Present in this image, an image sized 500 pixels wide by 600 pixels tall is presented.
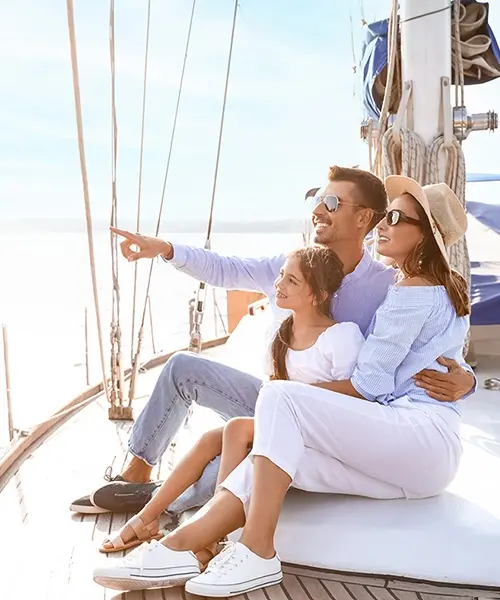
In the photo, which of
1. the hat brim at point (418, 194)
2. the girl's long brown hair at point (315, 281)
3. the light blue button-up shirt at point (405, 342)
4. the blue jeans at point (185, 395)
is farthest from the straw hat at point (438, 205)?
the blue jeans at point (185, 395)

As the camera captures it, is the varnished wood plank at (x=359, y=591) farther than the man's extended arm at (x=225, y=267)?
No

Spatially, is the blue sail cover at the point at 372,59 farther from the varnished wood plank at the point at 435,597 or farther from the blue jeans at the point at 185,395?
the varnished wood plank at the point at 435,597

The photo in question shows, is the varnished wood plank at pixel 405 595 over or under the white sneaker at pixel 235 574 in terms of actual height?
under

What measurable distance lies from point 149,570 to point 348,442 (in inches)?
19.8

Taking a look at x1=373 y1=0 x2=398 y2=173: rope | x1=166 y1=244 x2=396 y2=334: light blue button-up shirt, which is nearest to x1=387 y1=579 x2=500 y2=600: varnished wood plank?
x1=166 y1=244 x2=396 y2=334: light blue button-up shirt

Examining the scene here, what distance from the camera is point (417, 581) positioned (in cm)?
151

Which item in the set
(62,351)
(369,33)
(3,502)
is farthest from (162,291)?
(3,502)

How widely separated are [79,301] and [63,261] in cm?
1394

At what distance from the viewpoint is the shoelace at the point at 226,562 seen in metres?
1.44

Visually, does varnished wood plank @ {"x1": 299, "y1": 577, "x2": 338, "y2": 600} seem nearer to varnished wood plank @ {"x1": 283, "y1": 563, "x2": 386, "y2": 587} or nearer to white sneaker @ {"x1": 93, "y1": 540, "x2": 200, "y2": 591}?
varnished wood plank @ {"x1": 283, "y1": 563, "x2": 386, "y2": 587}

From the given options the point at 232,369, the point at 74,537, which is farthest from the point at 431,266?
the point at 74,537

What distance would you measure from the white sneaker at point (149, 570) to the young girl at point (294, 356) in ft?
0.74

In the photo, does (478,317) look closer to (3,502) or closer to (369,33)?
(369,33)

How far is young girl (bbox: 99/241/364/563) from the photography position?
172cm
